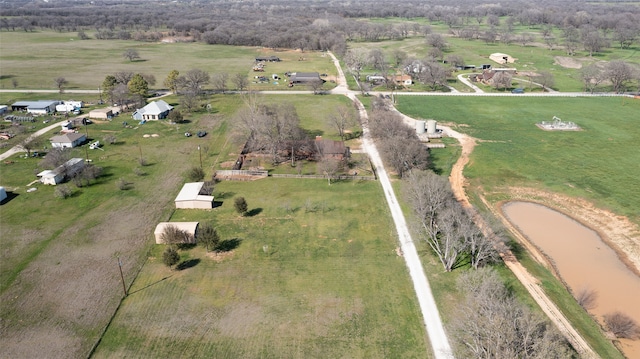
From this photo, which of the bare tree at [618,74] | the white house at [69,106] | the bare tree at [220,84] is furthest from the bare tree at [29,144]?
the bare tree at [618,74]

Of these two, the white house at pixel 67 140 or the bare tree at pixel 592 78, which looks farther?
the bare tree at pixel 592 78

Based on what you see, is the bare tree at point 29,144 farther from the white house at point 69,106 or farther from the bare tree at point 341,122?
the bare tree at point 341,122

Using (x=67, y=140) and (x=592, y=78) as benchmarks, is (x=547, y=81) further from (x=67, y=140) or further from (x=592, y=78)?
(x=67, y=140)

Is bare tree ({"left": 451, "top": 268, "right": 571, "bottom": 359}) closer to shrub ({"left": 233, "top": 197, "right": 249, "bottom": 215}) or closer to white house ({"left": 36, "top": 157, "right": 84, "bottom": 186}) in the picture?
shrub ({"left": 233, "top": 197, "right": 249, "bottom": 215})

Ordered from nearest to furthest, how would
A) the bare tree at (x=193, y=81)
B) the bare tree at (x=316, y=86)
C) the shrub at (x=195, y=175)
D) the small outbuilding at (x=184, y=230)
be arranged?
the small outbuilding at (x=184, y=230)
the shrub at (x=195, y=175)
the bare tree at (x=193, y=81)
the bare tree at (x=316, y=86)

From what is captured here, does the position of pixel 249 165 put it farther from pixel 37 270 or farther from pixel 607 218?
pixel 607 218

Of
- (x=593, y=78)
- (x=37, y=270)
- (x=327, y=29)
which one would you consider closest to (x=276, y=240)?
(x=37, y=270)

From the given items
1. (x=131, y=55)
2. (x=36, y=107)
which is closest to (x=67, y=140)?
(x=36, y=107)
